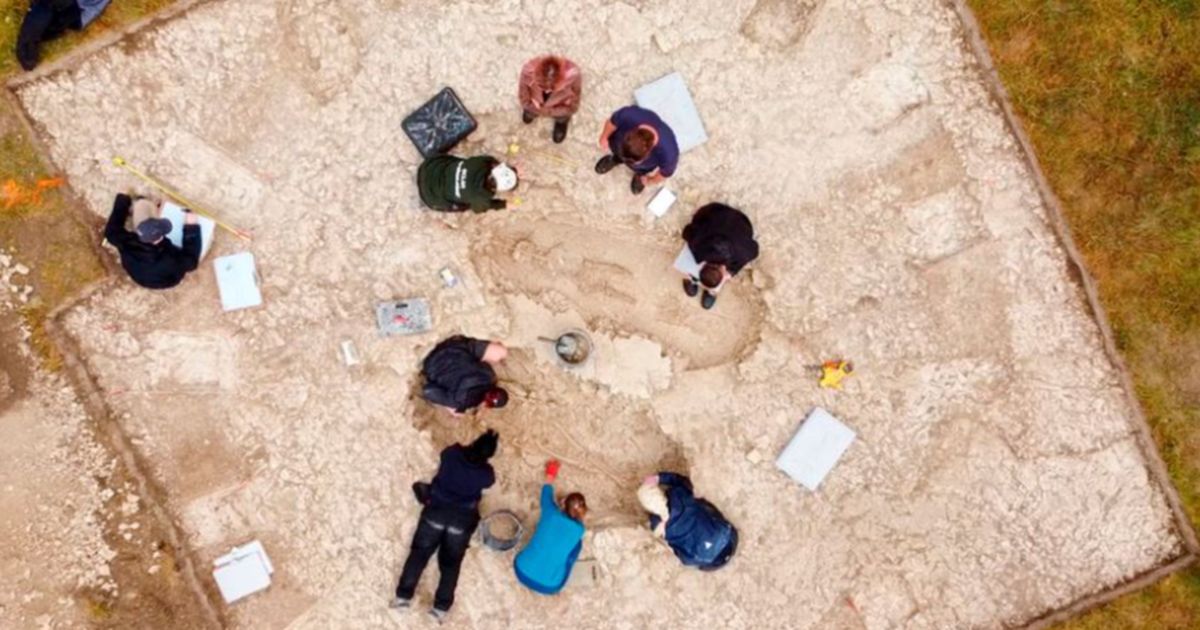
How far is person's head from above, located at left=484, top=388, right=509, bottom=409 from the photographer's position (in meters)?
5.97

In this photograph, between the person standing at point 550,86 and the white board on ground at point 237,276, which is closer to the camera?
the person standing at point 550,86

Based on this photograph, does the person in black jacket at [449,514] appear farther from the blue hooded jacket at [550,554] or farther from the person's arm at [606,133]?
the person's arm at [606,133]

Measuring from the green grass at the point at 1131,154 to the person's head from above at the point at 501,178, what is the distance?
3451 mm

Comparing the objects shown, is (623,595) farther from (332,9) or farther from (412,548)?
(332,9)

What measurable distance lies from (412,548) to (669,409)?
2.06 m

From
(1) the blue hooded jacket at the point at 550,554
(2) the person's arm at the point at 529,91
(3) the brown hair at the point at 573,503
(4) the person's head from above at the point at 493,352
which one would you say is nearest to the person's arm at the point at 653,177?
(2) the person's arm at the point at 529,91

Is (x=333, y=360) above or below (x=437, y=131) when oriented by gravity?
below

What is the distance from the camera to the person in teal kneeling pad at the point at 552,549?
609 cm

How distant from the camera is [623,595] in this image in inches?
249

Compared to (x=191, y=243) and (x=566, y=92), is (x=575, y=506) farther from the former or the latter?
(x=191, y=243)

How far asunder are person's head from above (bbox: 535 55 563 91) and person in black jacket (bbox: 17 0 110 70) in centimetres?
307

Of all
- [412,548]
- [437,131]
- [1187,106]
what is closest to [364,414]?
[412,548]

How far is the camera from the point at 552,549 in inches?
240

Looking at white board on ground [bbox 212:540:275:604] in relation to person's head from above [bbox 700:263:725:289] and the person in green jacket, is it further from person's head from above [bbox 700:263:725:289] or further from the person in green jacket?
person's head from above [bbox 700:263:725:289]
